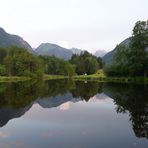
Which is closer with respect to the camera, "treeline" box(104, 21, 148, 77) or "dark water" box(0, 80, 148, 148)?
"dark water" box(0, 80, 148, 148)

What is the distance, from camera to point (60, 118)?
104 ft

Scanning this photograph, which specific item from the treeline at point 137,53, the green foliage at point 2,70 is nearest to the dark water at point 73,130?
the treeline at point 137,53

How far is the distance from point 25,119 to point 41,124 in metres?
3.32

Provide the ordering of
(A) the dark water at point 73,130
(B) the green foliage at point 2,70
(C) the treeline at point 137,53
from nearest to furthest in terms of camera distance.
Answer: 1. (A) the dark water at point 73,130
2. (C) the treeline at point 137,53
3. (B) the green foliage at point 2,70

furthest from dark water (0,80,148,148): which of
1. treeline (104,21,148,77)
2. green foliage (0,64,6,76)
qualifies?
green foliage (0,64,6,76)

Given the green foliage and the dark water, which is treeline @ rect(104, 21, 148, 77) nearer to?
the green foliage

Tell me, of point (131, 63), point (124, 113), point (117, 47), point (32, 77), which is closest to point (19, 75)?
point (32, 77)

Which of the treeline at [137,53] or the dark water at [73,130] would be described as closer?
the dark water at [73,130]

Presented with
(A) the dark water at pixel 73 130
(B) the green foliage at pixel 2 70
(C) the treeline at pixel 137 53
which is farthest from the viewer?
(B) the green foliage at pixel 2 70

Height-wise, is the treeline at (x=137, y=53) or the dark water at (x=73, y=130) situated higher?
the treeline at (x=137, y=53)

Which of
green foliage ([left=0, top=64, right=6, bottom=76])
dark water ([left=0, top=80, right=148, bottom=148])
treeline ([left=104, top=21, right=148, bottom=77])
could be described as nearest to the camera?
dark water ([left=0, top=80, right=148, bottom=148])

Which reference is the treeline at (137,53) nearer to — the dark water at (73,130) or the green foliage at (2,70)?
the green foliage at (2,70)

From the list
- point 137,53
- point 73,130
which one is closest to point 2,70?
point 137,53

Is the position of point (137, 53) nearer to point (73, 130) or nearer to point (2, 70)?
point (2, 70)
